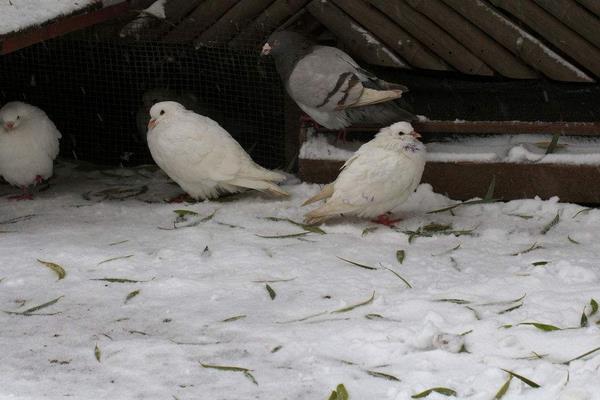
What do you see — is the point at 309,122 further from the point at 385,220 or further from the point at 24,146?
the point at 24,146

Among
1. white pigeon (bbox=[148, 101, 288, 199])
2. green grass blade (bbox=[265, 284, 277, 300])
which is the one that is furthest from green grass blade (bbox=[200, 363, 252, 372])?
white pigeon (bbox=[148, 101, 288, 199])

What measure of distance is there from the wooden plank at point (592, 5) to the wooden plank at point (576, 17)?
29mm

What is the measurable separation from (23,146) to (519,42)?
2.74 metres

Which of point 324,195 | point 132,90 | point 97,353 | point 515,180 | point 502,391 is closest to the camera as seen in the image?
point 502,391

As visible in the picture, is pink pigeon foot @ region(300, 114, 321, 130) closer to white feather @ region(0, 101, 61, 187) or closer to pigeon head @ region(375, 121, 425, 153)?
pigeon head @ region(375, 121, 425, 153)

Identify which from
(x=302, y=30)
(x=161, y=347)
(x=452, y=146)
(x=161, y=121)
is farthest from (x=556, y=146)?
(x=161, y=347)

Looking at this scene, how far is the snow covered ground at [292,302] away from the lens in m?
2.89

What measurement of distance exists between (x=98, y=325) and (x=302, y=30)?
2.67 meters

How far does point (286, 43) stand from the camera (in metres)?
5.23

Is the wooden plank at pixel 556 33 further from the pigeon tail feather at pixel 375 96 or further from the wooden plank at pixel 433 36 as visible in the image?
the pigeon tail feather at pixel 375 96

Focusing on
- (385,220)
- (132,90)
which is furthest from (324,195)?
(132,90)

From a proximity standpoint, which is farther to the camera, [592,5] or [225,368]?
[592,5]

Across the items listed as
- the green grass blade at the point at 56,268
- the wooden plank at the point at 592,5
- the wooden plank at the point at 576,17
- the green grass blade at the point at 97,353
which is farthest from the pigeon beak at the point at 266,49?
the green grass blade at the point at 97,353

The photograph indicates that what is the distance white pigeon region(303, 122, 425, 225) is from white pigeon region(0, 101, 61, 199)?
171 centimetres
